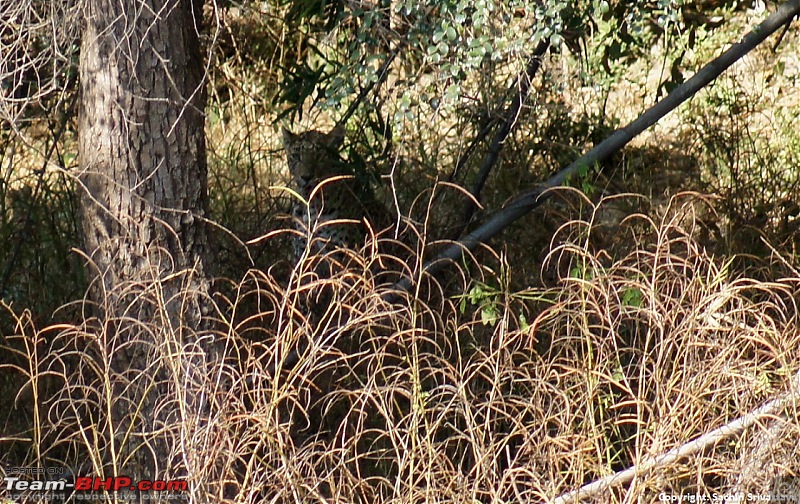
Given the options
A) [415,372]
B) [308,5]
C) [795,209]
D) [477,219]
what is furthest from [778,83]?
[415,372]

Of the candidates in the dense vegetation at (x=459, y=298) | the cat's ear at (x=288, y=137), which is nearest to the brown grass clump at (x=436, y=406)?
the dense vegetation at (x=459, y=298)

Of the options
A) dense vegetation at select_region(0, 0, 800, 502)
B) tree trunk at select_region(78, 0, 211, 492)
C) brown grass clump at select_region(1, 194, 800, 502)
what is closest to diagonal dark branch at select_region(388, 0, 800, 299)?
dense vegetation at select_region(0, 0, 800, 502)

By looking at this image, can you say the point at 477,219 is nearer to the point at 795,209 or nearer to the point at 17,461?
the point at 795,209

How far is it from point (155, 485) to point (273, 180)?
305cm

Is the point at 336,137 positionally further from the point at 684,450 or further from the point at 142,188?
the point at 684,450

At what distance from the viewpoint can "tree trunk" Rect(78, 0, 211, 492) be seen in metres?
3.29

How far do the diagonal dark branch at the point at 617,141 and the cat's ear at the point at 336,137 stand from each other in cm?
81

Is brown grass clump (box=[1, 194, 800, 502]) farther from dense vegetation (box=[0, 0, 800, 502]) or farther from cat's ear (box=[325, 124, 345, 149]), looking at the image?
cat's ear (box=[325, 124, 345, 149])

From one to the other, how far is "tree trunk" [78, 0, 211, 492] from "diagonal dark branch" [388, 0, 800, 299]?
1.16 metres

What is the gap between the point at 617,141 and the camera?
4.34 meters

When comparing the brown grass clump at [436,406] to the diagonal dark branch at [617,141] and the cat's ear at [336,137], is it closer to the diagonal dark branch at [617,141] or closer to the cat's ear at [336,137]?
the diagonal dark branch at [617,141]

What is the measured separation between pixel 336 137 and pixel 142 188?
5.39 feet

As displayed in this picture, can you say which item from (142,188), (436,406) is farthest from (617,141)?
(142,188)

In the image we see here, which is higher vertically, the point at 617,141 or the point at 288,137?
the point at 288,137
